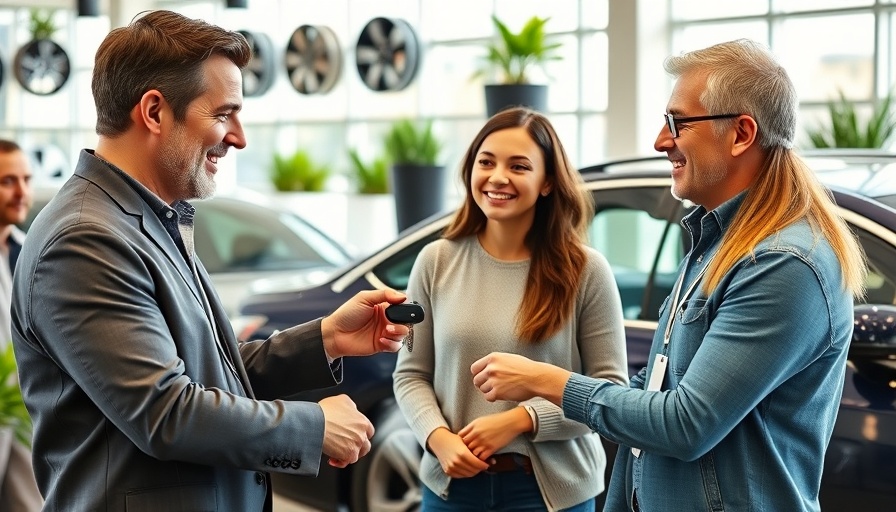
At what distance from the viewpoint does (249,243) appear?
6879 millimetres

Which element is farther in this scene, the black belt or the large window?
the large window

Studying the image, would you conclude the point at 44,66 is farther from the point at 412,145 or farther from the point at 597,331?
the point at 597,331

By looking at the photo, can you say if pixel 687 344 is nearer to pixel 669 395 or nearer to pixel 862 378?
pixel 669 395

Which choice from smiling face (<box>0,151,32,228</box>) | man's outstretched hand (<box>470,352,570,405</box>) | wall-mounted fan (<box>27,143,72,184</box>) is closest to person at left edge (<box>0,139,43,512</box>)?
smiling face (<box>0,151,32,228</box>)

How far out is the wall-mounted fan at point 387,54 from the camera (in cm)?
1108

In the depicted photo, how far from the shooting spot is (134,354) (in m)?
1.77

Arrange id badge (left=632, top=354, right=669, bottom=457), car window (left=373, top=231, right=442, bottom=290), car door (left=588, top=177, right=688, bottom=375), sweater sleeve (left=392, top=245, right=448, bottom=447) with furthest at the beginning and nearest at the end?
→ car window (left=373, top=231, right=442, bottom=290) → car door (left=588, top=177, right=688, bottom=375) → sweater sleeve (left=392, top=245, right=448, bottom=447) → id badge (left=632, top=354, right=669, bottom=457)

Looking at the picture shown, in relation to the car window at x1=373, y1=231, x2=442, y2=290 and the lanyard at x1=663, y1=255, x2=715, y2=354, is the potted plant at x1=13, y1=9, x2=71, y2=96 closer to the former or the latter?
the car window at x1=373, y1=231, x2=442, y2=290

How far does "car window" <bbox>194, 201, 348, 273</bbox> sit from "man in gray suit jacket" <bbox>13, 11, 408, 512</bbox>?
474 cm

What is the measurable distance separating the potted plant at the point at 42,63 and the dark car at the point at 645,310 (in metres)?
12.2

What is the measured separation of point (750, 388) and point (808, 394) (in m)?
0.15

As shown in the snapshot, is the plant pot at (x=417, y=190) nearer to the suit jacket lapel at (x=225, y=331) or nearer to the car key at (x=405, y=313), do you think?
the car key at (x=405, y=313)

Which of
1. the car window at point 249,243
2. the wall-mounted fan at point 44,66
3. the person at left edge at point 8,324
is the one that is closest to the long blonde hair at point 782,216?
the person at left edge at point 8,324

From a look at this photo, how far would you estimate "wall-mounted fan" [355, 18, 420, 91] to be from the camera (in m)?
11.1
